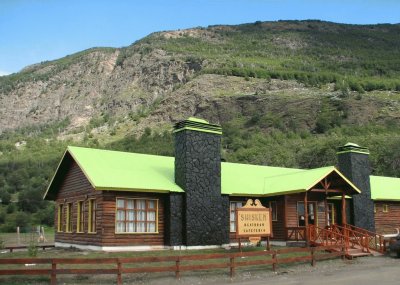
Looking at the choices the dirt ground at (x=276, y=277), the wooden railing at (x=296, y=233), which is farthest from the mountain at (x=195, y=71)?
the dirt ground at (x=276, y=277)

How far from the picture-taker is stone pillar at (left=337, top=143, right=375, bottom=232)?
30.8 meters

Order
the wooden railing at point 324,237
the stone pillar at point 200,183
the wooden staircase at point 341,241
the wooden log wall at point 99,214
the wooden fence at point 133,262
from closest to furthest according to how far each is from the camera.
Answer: the wooden fence at point 133,262 < the wooden log wall at point 99,214 < the wooden staircase at point 341,241 < the stone pillar at point 200,183 < the wooden railing at point 324,237

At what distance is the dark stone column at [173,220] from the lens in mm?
23109

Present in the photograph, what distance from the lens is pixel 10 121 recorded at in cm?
17000

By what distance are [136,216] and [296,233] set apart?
8.77 metres

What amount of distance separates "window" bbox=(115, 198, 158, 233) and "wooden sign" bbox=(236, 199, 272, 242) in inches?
184

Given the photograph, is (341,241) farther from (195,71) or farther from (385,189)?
(195,71)

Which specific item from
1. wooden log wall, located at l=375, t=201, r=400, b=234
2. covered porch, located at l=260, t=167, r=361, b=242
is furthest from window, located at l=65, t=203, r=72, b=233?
wooden log wall, located at l=375, t=201, r=400, b=234

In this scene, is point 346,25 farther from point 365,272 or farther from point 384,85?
point 365,272

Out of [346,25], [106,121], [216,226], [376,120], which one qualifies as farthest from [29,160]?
[346,25]

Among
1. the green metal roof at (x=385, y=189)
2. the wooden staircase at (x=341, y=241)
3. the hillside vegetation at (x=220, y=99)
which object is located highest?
the hillside vegetation at (x=220, y=99)

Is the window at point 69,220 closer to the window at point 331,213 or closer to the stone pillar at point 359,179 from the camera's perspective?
the window at point 331,213

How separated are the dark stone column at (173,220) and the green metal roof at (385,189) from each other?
15481 millimetres

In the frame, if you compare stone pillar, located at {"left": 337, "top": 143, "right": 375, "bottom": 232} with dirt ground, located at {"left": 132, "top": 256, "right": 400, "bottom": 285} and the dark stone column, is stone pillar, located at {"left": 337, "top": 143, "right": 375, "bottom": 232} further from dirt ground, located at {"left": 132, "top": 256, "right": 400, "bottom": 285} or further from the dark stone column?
the dark stone column
